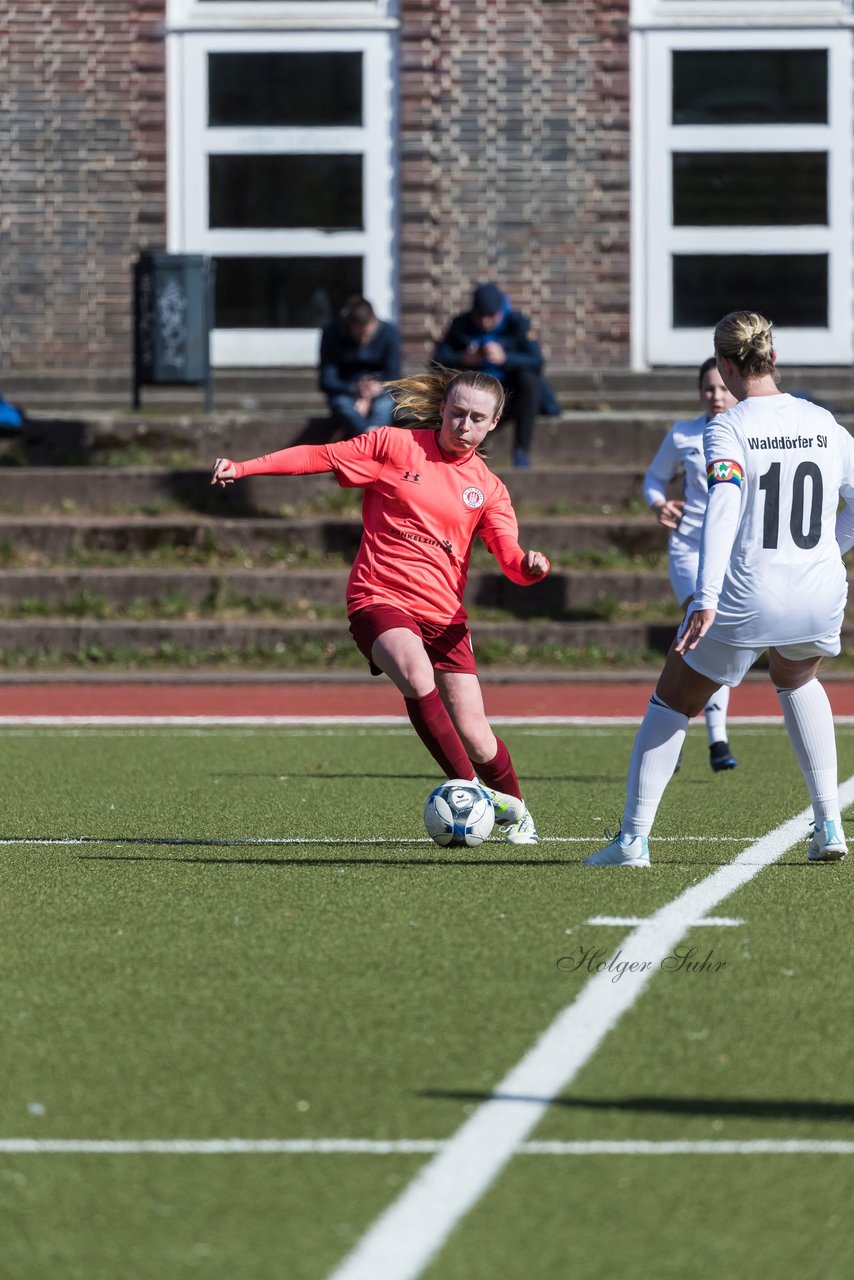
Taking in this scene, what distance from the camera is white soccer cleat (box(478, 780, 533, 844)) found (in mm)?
7707

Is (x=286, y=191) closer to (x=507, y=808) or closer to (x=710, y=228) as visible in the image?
(x=710, y=228)

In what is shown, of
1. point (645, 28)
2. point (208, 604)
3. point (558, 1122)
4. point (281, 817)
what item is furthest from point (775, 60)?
point (558, 1122)

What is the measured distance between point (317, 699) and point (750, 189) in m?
10.3

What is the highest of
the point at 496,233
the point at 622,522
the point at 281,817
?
the point at 496,233

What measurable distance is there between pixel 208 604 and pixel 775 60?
9.45 m

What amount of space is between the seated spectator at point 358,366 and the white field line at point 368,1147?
14505mm

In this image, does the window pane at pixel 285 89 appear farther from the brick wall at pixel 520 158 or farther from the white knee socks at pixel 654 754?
the white knee socks at pixel 654 754

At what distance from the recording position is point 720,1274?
3.22 meters

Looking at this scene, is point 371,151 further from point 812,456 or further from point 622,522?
point 812,456

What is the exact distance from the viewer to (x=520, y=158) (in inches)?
857

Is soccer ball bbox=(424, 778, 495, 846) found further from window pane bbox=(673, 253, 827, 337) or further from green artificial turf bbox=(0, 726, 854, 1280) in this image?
window pane bbox=(673, 253, 827, 337)

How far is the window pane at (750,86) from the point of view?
2231cm

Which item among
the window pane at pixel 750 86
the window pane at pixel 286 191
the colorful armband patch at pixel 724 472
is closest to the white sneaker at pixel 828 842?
the colorful armband patch at pixel 724 472

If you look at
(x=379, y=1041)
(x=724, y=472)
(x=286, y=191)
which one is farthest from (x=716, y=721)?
(x=286, y=191)
